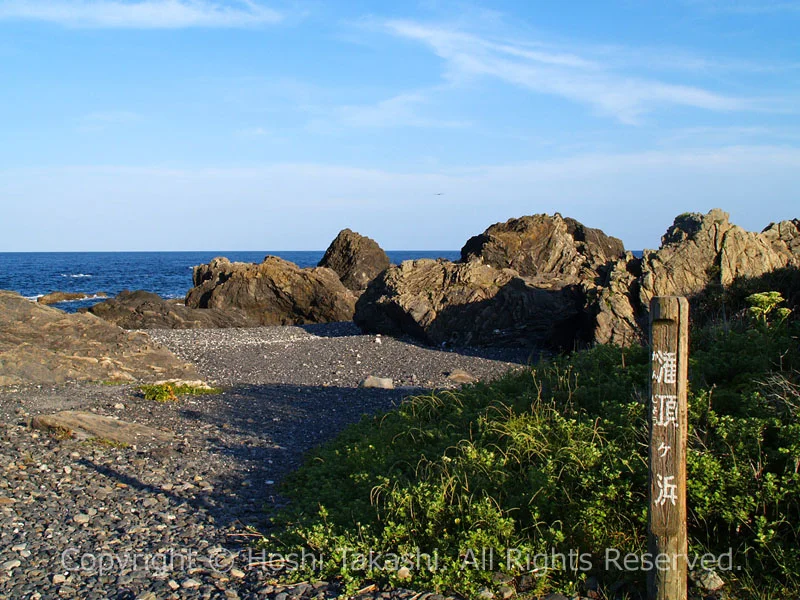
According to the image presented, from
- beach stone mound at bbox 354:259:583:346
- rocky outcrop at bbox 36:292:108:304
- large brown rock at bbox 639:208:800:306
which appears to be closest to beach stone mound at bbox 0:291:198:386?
beach stone mound at bbox 354:259:583:346

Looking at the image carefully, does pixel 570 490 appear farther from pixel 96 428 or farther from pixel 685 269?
pixel 685 269

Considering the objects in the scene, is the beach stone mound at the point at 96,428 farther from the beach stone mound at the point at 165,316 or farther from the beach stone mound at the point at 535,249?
the beach stone mound at the point at 165,316

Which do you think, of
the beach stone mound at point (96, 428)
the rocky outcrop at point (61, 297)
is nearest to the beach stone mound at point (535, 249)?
the beach stone mound at point (96, 428)

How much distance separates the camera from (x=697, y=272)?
15453 mm

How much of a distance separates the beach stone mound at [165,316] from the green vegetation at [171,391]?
13111 mm

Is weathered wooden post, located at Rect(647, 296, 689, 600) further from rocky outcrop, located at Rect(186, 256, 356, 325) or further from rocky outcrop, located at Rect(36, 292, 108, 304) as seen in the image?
rocky outcrop, located at Rect(36, 292, 108, 304)

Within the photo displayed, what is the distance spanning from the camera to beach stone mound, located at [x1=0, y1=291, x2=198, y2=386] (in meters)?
13.1

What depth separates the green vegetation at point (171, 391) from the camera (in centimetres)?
1155

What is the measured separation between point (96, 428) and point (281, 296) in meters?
19.9

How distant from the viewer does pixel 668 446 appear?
13.8 feet

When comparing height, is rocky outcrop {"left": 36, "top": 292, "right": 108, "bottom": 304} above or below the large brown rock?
below

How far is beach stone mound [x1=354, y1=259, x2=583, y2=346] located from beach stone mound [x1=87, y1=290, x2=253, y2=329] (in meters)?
6.70

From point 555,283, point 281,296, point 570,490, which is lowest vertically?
point 570,490

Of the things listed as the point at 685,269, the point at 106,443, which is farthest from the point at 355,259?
the point at 106,443
